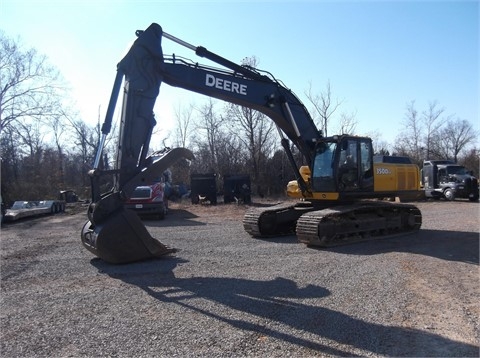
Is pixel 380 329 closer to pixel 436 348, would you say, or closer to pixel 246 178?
pixel 436 348

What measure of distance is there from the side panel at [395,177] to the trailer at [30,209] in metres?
15.0

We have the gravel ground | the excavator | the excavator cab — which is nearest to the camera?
the gravel ground

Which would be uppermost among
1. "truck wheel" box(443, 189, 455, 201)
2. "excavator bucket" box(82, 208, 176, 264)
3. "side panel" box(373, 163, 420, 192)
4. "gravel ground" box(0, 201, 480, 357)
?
"side panel" box(373, 163, 420, 192)

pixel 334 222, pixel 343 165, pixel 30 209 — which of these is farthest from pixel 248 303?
pixel 30 209

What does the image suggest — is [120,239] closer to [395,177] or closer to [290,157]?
[290,157]

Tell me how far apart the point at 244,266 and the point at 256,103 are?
4451 mm

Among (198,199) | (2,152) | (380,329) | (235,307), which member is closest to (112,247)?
(235,307)

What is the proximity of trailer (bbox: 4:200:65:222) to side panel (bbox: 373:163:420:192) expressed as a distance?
1498 cm

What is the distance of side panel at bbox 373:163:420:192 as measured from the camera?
11.7m

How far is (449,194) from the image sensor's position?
26.4 m

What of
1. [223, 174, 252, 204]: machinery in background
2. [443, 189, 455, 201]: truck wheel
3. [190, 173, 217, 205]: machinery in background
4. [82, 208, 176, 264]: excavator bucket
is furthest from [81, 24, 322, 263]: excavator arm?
[443, 189, 455, 201]: truck wheel

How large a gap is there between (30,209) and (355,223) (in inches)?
627

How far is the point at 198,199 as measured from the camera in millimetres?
26203

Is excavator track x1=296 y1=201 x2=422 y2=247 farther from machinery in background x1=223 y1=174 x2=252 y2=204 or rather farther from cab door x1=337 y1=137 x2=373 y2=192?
machinery in background x1=223 y1=174 x2=252 y2=204
